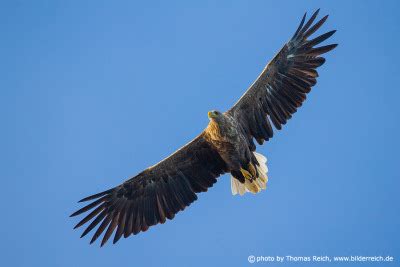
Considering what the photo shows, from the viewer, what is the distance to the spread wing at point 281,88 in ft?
49.8

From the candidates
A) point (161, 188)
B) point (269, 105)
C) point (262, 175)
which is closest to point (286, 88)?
point (269, 105)

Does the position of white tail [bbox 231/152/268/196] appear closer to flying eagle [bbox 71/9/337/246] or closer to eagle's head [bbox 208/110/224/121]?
flying eagle [bbox 71/9/337/246]

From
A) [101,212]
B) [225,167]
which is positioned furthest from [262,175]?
[101,212]

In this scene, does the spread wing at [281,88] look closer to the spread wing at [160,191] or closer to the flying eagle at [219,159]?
the flying eagle at [219,159]

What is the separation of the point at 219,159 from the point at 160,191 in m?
1.49

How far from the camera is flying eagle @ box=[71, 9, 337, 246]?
596 inches

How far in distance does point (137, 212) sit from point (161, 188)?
731 mm

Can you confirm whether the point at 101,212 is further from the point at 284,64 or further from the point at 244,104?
the point at 284,64

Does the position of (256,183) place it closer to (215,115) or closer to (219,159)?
(219,159)

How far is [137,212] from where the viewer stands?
15594mm

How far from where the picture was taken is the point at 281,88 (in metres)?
15.3

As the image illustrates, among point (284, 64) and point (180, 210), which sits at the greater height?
point (284, 64)

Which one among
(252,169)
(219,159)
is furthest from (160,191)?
(252,169)

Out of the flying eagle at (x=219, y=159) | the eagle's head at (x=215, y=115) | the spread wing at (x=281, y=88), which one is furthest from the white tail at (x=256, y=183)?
the eagle's head at (x=215, y=115)
